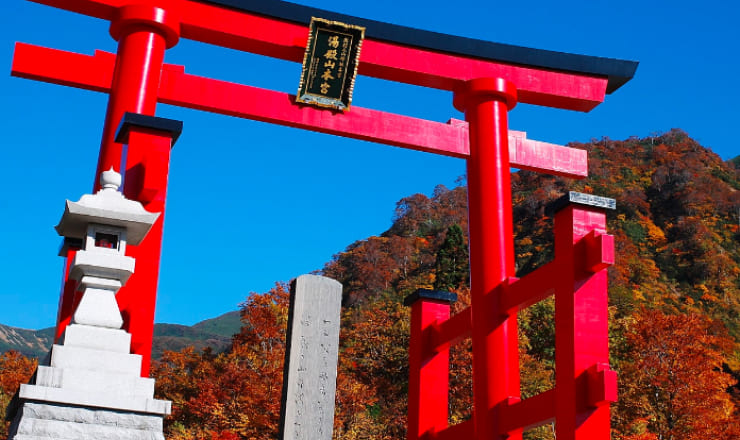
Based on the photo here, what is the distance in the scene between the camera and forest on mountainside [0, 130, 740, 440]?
1830cm

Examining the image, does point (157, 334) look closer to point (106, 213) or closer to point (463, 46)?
point (463, 46)

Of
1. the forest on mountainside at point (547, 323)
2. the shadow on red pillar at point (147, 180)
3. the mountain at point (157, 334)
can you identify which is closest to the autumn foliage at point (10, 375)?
the forest on mountainside at point (547, 323)

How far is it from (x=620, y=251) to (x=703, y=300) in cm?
421

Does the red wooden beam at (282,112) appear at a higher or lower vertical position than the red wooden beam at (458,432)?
higher

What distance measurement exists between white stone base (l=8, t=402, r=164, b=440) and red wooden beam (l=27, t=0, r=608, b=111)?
4998 millimetres

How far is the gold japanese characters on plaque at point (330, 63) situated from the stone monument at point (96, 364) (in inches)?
150

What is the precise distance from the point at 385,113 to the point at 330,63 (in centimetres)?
88

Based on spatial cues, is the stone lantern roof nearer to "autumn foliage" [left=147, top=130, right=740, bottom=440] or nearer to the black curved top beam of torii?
the black curved top beam of torii

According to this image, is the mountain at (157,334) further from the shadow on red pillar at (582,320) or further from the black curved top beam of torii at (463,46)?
the shadow on red pillar at (582,320)

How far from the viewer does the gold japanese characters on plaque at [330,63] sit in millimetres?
8977

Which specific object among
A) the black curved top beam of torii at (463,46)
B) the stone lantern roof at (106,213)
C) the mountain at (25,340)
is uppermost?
the mountain at (25,340)

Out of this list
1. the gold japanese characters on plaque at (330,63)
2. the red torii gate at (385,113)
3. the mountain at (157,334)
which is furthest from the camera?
the mountain at (157,334)

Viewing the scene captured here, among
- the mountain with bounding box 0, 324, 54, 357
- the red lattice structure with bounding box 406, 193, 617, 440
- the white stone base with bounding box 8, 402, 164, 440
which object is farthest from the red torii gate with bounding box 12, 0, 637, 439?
the mountain with bounding box 0, 324, 54, 357

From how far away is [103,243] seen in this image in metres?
5.53
